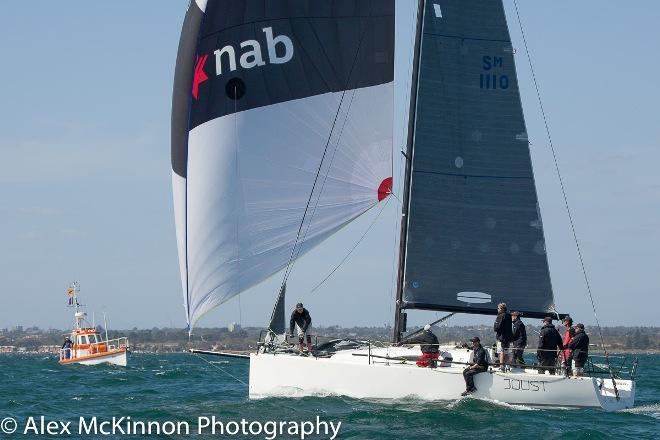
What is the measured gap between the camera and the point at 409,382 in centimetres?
1842

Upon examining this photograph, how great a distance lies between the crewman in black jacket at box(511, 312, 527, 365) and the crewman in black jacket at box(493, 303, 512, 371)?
0.13 m

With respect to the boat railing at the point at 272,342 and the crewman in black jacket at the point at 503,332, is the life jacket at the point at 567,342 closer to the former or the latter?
the crewman in black jacket at the point at 503,332

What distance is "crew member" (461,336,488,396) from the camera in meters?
18.2

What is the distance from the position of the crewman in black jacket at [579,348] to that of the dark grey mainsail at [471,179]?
51.0 inches

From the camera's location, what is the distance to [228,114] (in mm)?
20406

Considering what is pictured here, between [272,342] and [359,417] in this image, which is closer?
[359,417]

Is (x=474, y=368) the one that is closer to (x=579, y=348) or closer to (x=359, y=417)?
(x=579, y=348)

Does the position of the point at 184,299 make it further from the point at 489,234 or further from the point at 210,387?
the point at 210,387

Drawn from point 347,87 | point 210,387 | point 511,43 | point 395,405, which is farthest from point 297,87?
point 210,387

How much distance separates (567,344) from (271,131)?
634cm

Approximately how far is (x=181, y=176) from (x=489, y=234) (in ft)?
18.1

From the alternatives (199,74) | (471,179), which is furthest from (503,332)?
(199,74)

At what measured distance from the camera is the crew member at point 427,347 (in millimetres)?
18672

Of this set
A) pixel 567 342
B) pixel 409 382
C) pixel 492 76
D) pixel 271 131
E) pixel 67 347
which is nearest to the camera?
pixel 409 382
